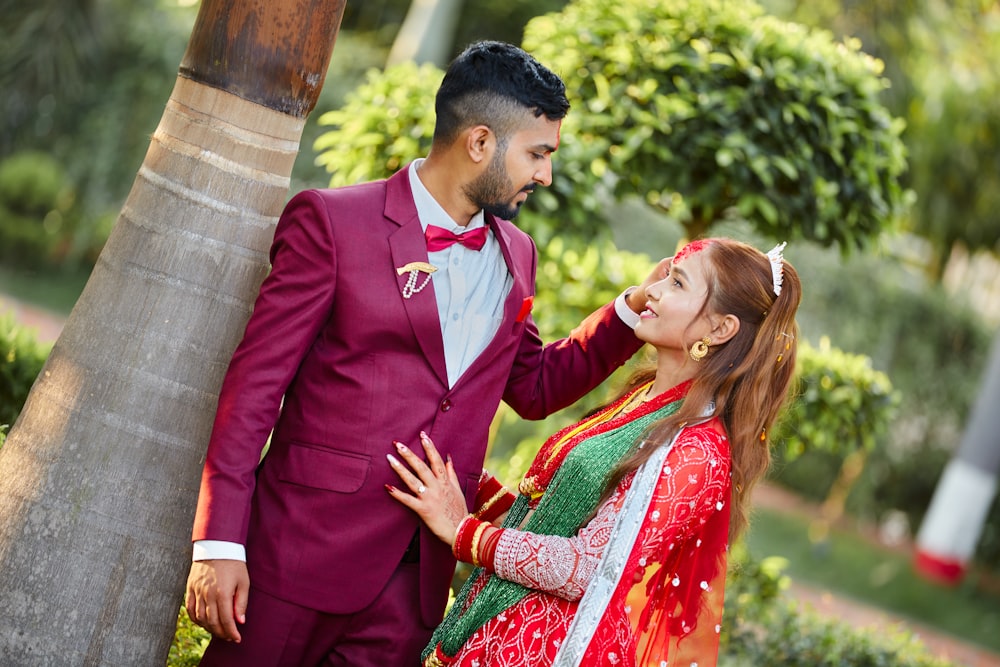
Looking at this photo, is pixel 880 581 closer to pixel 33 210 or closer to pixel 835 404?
pixel 835 404

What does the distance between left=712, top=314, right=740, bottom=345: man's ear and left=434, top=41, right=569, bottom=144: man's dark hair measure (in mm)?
653

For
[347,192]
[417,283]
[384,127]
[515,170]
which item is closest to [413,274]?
[417,283]

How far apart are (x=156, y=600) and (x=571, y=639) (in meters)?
1.09

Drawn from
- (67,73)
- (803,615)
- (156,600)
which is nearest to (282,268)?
(156,600)

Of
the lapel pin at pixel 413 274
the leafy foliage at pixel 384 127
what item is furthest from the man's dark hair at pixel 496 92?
the leafy foliage at pixel 384 127

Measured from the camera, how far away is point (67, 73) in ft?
44.0

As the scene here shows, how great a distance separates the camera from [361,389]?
270cm

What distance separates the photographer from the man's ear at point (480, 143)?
2.78 metres

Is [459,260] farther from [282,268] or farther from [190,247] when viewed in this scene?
[190,247]

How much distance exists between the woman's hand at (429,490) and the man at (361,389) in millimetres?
42

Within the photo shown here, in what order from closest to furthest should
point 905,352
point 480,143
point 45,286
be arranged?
point 480,143, point 905,352, point 45,286

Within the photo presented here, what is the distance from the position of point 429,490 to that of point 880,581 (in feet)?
33.1

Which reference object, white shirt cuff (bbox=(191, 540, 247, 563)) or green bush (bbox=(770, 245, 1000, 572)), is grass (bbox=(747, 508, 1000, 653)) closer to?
green bush (bbox=(770, 245, 1000, 572))

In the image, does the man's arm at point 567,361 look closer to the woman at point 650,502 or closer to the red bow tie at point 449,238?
the woman at point 650,502
